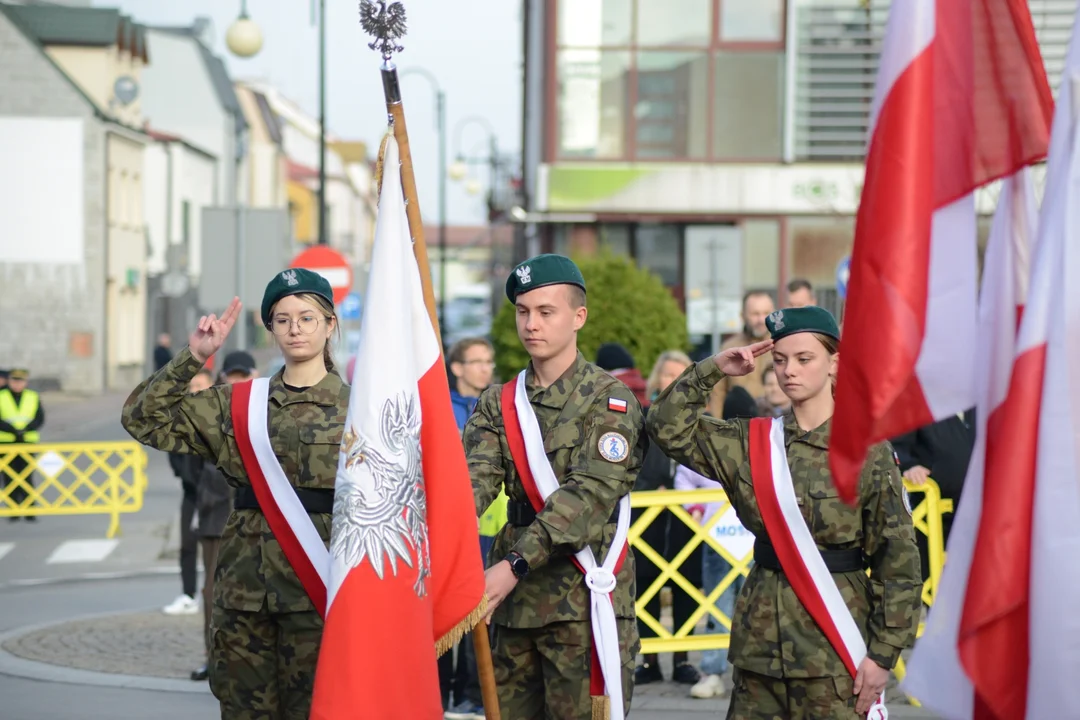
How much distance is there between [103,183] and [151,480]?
27126 mm

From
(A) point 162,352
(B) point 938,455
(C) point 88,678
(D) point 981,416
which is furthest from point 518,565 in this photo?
(A) point 162,352

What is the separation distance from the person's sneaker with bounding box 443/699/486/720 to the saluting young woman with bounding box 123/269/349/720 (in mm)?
3563

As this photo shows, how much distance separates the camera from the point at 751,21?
115 ft

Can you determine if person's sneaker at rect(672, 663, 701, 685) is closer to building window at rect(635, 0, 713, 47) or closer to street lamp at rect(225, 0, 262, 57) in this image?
street lamp at rect(225, 0, 262, 57)

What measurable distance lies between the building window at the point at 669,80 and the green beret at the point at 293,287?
29.1 meters

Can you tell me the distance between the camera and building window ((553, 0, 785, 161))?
34.6 m

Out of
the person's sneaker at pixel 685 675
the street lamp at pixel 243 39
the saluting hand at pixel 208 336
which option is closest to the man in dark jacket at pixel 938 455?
the person's sneaker at pixel 685 675

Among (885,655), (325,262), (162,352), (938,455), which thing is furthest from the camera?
(162,352)

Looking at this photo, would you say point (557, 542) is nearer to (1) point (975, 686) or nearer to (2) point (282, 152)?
(1) point (975, 686)

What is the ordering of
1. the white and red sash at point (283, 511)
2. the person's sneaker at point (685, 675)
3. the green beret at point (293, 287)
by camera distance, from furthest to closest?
the person's sneaker at point (685, 675)
the green beret at point (293, 287)
the white and red sash at point (283, 511)

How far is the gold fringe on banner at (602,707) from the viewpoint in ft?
18.3

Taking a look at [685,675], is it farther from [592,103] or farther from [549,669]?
[592,103]

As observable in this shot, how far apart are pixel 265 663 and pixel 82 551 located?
12.6 m

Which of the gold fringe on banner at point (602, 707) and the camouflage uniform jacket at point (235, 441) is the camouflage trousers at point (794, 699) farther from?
the camouflage uniform jacket at point (235, 441)
